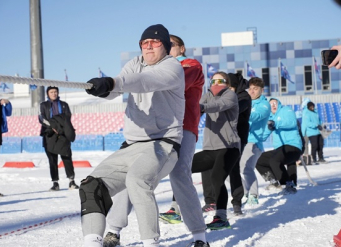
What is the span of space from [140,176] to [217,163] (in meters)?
2.09

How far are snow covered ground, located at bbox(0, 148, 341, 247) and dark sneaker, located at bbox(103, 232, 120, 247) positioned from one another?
0.23 m

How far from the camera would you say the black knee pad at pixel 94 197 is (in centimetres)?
280

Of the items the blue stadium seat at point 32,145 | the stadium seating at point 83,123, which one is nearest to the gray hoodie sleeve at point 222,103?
the blue stadium seat at point 32,145

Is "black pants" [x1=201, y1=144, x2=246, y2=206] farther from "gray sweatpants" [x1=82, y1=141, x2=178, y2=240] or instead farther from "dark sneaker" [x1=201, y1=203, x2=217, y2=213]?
"gray sweatpants" [x1=82, y1=141, x2=178, y2=240]

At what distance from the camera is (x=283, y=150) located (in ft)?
23.8

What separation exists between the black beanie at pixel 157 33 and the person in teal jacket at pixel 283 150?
397cm

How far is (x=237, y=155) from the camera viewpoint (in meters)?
5.04

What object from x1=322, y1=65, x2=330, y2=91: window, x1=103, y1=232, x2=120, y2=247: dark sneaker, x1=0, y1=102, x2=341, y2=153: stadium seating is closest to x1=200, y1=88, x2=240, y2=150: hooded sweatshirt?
x1=103, y1=232, x2=120, y2=247: dark sneaker

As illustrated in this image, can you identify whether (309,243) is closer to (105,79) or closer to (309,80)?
(105,79)

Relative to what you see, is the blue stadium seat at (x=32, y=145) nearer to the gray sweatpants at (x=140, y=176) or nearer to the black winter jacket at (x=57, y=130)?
the black winter jacket at (x=57, y=130)

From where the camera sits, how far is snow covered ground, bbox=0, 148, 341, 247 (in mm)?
4109

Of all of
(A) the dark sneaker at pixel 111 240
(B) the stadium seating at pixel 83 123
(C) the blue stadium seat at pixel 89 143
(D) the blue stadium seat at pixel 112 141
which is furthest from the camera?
(B) the stadium seating at pixel 83 123

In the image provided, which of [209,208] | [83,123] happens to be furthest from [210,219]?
[83,123]

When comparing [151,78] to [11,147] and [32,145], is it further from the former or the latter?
[11,147]
